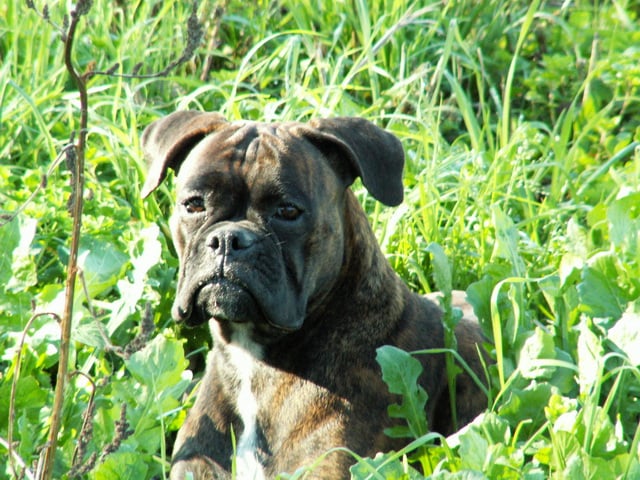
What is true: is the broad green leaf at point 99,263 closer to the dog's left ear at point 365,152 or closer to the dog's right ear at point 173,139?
the dog's right ear at point 173,139

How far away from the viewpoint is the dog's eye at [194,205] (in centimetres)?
386

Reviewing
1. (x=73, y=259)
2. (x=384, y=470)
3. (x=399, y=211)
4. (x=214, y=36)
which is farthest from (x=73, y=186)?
(x=214, y=36)

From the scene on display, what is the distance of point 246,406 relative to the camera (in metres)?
3.89

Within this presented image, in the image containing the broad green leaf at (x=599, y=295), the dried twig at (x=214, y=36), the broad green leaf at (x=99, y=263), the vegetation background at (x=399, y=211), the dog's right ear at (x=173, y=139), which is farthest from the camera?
the dried twig at (x=214, y=36)

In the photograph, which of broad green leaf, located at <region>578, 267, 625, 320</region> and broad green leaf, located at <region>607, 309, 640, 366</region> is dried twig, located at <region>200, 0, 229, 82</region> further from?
broad green leaf, located at <region>607, 309, 640, 366</region>

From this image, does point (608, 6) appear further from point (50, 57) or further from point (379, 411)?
point (379, 411)

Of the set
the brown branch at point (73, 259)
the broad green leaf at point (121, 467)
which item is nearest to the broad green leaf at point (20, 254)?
the broad green leaf at point (121, 467)

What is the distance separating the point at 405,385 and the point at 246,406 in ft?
2.20

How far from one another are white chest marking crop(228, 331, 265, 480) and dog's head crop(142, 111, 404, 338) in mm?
114

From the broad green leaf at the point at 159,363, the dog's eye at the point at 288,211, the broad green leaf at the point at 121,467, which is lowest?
the broad green leaf at the point at 121,467

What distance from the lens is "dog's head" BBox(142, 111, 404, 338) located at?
364 centimetres

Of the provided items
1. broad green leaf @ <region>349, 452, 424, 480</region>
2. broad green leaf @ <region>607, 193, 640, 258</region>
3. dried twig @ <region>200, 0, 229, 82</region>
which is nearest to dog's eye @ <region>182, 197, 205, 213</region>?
broad green leaf @ <region>349, 452, 424, 480</region>

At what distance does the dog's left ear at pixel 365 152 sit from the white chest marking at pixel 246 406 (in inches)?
30.0

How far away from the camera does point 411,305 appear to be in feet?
13.4
